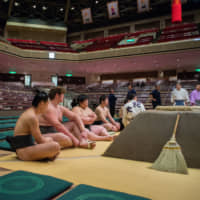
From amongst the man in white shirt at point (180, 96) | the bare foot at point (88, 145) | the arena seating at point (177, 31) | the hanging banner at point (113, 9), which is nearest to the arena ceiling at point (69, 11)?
the hanging banner at point (113, 9)

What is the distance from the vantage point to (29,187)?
3.94ft

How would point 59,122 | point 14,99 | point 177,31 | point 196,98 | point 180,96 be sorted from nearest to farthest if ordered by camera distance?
point 59,122 < point 180,96 < point 196,98 < point 14,99 < point 177,31

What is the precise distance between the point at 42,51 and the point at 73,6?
500 cm

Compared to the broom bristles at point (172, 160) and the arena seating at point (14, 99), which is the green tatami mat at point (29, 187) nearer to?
the broom bristles at point (172, 160)

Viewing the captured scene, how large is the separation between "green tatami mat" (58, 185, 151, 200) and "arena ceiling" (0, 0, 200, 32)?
12.5 metres

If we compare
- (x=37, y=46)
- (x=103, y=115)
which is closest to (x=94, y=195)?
(x=103, y=115)

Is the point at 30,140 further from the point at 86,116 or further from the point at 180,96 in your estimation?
the point at 180,96

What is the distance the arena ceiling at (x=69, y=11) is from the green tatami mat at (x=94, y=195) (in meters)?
12.5

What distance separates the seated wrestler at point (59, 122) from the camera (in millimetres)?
2253

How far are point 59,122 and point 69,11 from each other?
13.4 metres

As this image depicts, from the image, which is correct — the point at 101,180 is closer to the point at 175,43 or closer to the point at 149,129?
the point at 149,129

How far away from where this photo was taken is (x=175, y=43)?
8.52 metres

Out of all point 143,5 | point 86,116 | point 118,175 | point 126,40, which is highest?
point 143,5

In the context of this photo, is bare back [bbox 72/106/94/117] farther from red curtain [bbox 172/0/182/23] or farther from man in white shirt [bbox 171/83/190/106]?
red curtain [bbox 172/0/182/23]
